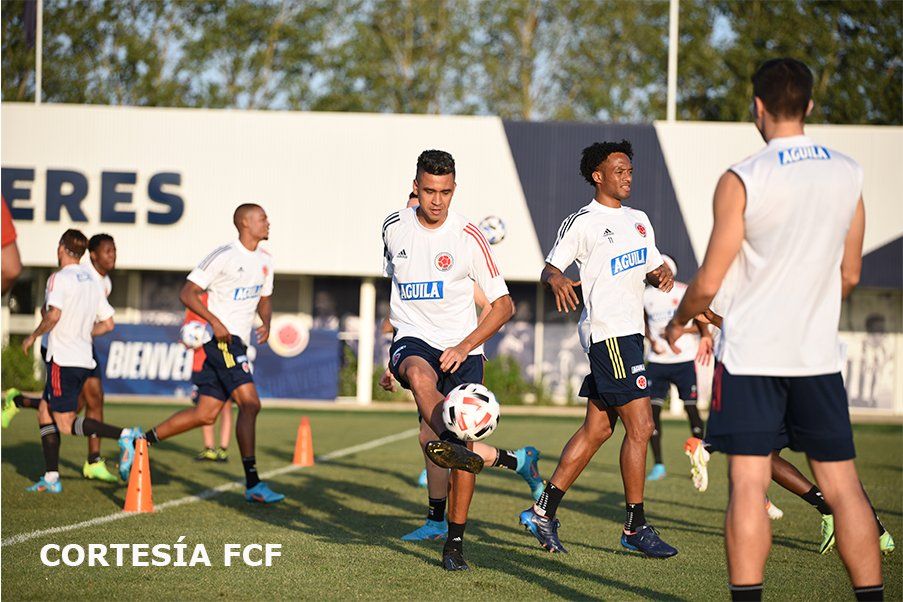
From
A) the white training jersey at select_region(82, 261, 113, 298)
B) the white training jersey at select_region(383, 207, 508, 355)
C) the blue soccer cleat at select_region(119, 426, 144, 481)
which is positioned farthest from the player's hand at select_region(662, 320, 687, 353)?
the white training jersey at select_region(82, 261, 113, 298)

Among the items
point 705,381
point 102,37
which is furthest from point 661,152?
point 102,37

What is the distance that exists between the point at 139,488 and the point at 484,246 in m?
3.56

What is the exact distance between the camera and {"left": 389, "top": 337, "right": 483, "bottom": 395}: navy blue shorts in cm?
718

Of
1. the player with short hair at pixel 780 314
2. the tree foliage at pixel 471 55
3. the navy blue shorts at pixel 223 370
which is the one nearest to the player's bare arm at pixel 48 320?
the navy blue shorts at pixel 223 370

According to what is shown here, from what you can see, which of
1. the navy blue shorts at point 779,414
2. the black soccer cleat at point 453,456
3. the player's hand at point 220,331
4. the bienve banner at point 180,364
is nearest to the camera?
the navy blue shorts at point 779,414

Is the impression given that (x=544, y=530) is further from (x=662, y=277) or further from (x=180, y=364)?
(x=180, y=364)

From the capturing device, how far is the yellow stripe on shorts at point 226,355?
9.87 meters

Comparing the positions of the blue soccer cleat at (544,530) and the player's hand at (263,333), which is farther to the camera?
the player's hand at (263,333)

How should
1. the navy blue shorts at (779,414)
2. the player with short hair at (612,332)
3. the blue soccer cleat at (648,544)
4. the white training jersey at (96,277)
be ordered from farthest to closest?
the white training jersey at (96,277) → the player with short hair at (612,332) → the blue soccer cleat at (648,544) → the navy blue shorts at (779,414)

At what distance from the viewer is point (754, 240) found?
4.69 meters

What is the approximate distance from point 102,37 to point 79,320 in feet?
117

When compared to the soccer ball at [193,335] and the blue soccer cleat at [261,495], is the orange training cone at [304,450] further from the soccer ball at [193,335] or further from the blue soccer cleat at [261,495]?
the blue soccer cleat at [261,495]

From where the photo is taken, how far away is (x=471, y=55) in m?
42.2

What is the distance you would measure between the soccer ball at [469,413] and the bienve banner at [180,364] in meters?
20.3
